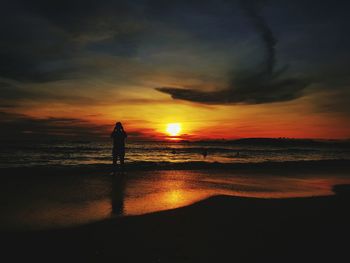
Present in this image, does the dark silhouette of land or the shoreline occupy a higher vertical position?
the shoreline

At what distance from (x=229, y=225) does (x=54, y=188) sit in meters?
7.39

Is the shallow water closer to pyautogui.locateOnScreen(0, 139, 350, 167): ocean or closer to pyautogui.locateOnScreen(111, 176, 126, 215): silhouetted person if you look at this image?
pyautogui.locateOnScreen(111, 176, 126, 215): silhouetted person

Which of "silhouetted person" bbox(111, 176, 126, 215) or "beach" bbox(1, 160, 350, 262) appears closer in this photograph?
"beach" bbox(1, 160, 350, 262)

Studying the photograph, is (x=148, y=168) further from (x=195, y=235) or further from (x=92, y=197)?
(x=195, y=235)

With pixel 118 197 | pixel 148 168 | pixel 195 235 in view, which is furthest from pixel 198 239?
A: pixel 148 168

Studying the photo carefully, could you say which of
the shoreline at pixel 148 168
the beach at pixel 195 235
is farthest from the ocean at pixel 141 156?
the beach at pixel 195 235

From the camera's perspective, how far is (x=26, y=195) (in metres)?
9.81

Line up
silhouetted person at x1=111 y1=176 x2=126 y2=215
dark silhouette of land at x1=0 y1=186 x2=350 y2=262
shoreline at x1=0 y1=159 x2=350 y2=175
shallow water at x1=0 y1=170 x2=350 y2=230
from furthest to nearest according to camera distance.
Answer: shoreline at x1=0 y1=159 x2=350 y2=175, silhouetted person at x1=111 y1=176 x2=126 y2=215, shallow water at x1=0 y1=170 x2=350 y2=230, dark silhouette of land at x1=0 y1=186 x2=350 y2=262

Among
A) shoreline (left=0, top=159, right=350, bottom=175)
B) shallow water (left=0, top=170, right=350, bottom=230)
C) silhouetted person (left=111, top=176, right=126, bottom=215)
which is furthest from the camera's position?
shoreline (left=0, top=159, right=350, bottom=175)

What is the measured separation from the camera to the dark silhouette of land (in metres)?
4.75

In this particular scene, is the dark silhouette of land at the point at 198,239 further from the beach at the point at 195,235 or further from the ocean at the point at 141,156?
the ocean at the point at 141,156

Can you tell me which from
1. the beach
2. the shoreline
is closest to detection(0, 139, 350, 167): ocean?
the shoreline

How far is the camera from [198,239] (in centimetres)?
549

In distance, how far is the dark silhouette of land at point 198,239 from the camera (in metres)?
4.75
